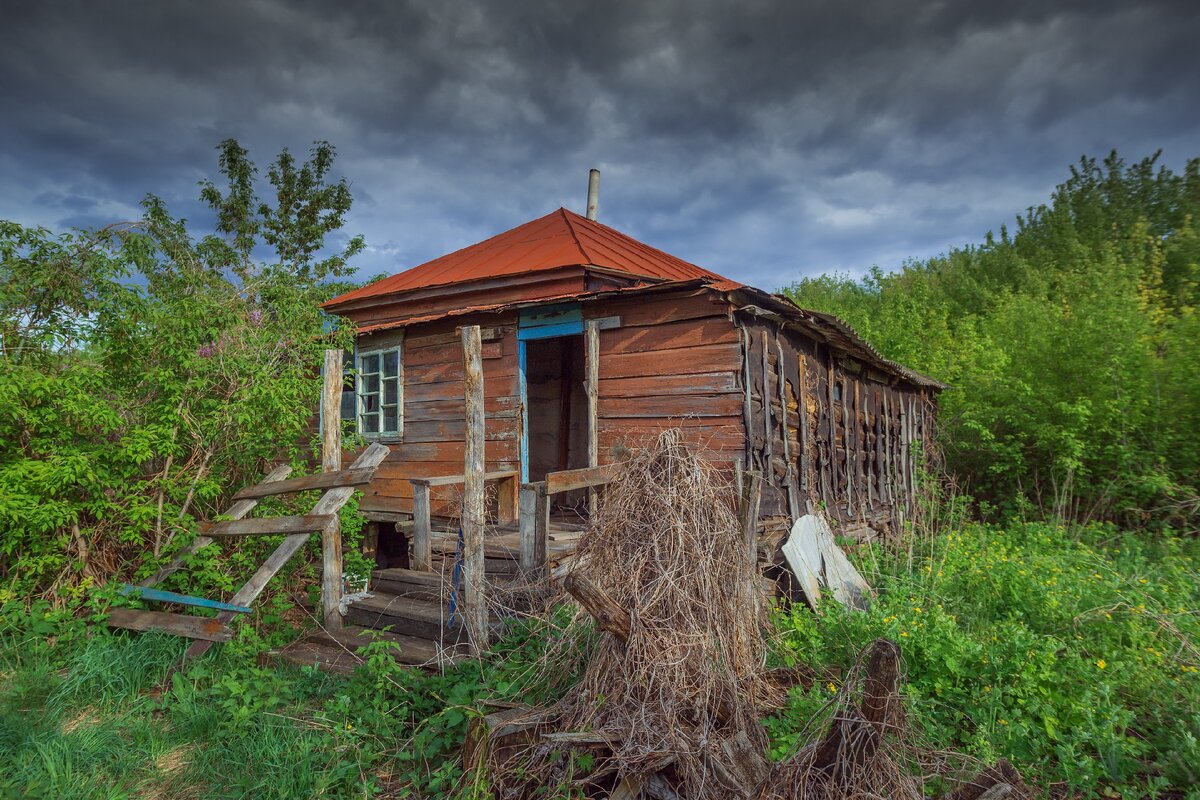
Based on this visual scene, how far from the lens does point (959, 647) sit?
4383mm

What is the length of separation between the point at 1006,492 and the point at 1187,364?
4.05m

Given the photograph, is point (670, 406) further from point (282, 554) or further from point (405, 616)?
point (282, 554)

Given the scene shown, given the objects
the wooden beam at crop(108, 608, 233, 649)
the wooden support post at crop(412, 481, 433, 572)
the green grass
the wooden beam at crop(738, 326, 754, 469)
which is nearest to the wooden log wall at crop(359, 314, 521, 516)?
the wooden support post at crop(412, 481, 433, 572)

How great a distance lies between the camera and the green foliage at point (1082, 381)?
11734 millimetres

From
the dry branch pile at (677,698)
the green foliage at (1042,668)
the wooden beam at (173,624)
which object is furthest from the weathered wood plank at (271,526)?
the green foliage at (1042,668)

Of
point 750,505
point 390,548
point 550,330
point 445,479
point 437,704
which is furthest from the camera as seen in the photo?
point 390,548

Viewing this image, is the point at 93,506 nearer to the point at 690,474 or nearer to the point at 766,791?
the point at 690,474

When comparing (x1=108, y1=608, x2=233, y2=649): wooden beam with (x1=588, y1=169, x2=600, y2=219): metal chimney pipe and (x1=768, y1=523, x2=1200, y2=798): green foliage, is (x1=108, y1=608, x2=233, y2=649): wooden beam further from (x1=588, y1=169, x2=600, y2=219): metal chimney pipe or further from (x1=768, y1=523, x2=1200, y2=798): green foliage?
(x1=588, y1=169, x2=600, y2=219): metal chimney pipe

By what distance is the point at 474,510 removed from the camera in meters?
5.13

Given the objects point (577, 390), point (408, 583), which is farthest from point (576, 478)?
point (577, 390)

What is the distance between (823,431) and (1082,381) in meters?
7.63

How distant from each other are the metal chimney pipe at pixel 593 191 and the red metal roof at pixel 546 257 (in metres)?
0.78

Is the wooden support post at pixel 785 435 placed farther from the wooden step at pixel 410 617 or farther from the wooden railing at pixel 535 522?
the wooden step at pixel 410 617

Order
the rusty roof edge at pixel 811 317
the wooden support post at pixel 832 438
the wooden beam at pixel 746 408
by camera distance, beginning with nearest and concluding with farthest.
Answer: the rusty roof edge at pixel 811 317 < the wooden beam at pixel 746 408 < the wooden support post at pixel 832 438
